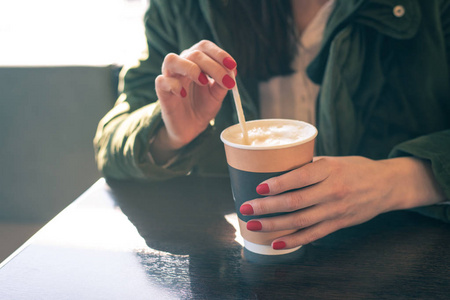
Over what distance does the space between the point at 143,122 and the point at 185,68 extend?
270 millimetres

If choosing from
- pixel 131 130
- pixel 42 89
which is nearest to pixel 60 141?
pixel 42 89

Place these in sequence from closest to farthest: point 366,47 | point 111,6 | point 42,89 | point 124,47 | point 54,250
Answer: point 54,250 < point 366,47 < point 42,89 < point 124,47 < point 111,6

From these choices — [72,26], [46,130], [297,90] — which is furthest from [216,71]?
[72,26]

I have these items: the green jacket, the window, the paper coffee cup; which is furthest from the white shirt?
the window

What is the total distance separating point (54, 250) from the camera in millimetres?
677

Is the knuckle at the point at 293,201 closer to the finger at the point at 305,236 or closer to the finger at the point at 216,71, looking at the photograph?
the finger at the point at 305,236

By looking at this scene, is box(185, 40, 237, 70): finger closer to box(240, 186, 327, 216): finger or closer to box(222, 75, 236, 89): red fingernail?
box(222, 75, 236, 89): red fingernail

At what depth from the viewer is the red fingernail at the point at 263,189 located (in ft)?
1.86

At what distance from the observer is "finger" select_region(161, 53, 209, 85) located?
26.9 inches

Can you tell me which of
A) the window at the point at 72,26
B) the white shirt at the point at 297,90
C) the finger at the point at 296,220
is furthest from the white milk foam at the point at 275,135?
the window at the point at 72,26

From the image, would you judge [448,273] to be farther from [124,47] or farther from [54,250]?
[124,47]

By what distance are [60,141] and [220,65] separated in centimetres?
129

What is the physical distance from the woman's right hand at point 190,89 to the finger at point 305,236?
27cm

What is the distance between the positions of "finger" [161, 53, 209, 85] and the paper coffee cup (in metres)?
0.11
